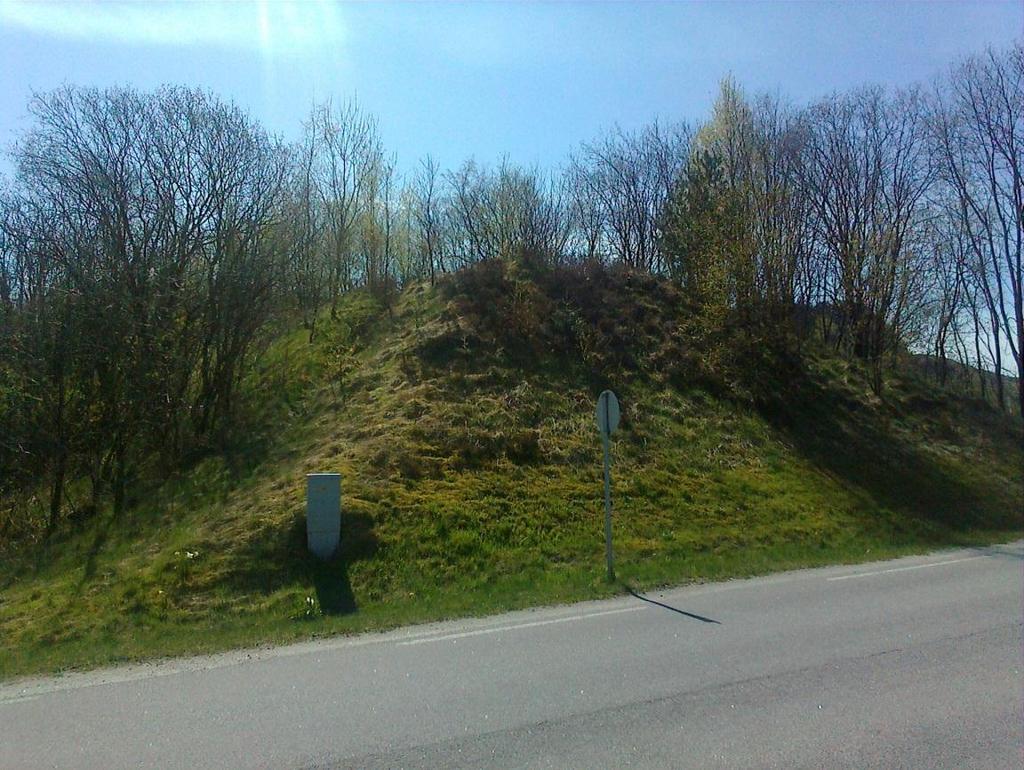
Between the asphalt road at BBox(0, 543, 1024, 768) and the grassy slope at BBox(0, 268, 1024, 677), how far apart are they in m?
1.69

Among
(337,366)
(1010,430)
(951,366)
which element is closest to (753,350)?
(1010,430)

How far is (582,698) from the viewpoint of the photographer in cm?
634

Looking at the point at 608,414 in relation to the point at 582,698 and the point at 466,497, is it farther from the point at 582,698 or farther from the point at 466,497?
the point at 582,698

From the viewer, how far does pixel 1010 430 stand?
27719 mm

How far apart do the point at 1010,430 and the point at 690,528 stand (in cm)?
1874

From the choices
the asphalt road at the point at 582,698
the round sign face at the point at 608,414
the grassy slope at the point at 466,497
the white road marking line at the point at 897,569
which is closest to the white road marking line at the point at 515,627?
the asphalt road at the point at 582,698

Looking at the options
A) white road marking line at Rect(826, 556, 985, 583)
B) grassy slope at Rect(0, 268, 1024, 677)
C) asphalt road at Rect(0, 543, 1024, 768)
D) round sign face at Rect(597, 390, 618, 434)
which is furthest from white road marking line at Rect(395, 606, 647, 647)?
white road marking line at Rect(826, 556, 985, 583)

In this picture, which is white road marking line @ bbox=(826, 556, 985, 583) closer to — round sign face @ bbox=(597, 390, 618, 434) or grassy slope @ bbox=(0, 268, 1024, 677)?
grassy slope @ bbox=(0, 268, 1024, 677)

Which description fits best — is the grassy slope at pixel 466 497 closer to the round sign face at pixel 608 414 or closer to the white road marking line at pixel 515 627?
the white road marking line at pixel 515 627

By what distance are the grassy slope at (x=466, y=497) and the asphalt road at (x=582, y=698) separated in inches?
66.5

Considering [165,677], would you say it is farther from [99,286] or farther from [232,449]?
[99,286]

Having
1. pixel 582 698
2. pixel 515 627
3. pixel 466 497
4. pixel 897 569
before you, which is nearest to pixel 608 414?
pixel 466 497

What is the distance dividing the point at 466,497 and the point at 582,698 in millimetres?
8900

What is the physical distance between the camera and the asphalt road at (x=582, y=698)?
5344 mm
